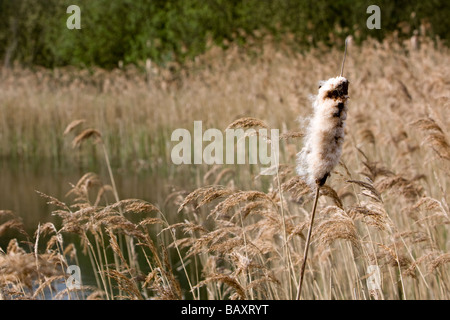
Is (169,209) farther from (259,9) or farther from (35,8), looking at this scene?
(35,8)

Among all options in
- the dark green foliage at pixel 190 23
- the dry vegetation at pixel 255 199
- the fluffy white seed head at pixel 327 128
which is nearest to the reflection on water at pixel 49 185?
the dry vegetation at pixel 255 199

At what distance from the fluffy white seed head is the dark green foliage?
11.8 m

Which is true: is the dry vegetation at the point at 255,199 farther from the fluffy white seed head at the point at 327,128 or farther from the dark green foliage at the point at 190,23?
the dark green foliage at the point at 190,23

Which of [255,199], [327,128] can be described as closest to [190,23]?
[255,199]

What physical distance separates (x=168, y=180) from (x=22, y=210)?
184 centimetres

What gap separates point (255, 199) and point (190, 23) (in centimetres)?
1365

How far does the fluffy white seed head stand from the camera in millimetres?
1461

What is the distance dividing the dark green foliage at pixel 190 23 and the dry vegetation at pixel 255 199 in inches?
112

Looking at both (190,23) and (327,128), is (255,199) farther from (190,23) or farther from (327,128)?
(190,23)

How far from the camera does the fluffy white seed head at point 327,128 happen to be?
146 cm

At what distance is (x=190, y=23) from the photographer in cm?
1584

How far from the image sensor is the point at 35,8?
21.4 meters
